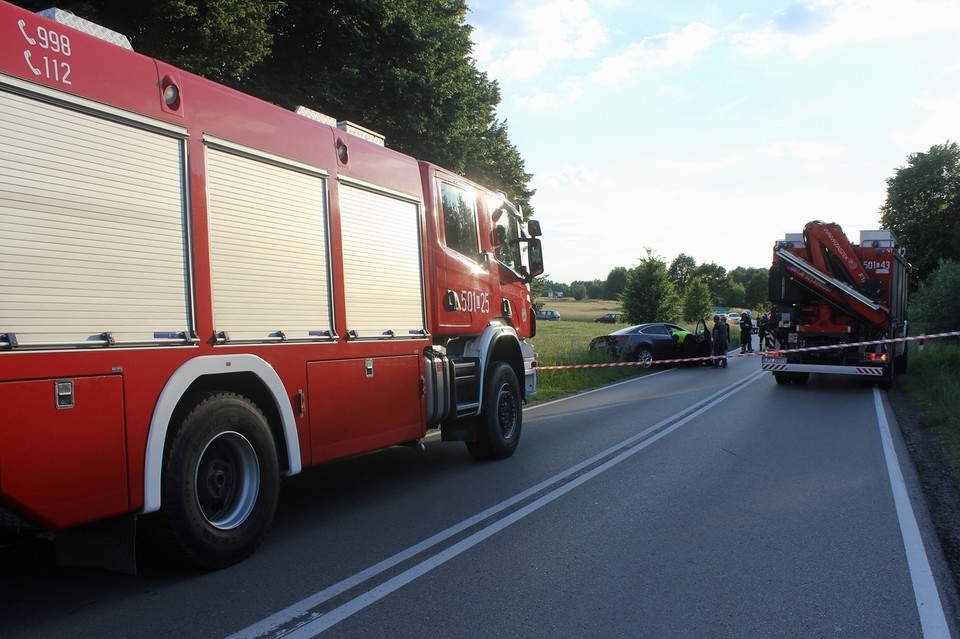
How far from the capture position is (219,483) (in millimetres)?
4758

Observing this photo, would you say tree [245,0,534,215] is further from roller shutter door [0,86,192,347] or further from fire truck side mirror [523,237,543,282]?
roller shutter door [0,86,192,347]

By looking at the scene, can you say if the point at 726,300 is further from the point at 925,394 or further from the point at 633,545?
the point at 633,545

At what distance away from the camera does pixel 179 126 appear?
4.50 metres

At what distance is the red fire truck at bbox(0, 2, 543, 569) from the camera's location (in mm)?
3623

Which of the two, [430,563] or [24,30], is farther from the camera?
[430,563]

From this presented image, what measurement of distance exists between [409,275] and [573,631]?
3765mm

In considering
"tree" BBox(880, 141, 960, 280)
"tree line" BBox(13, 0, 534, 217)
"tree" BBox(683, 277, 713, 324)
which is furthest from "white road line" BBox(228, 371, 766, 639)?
"tree" BBox(880, 141, 960, 280)

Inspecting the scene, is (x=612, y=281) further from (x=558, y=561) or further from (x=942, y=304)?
(x=558, y=561)

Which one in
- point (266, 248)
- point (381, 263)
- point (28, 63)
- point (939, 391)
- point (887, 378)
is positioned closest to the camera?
point (28, 63)

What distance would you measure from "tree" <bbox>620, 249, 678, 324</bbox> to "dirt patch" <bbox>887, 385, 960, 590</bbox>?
2476 cm

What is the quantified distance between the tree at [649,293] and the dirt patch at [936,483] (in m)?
24.8

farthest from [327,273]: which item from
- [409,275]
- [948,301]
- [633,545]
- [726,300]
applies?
[726,300]

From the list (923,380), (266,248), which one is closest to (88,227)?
(266,248)

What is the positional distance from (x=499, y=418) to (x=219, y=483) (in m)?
3.91
